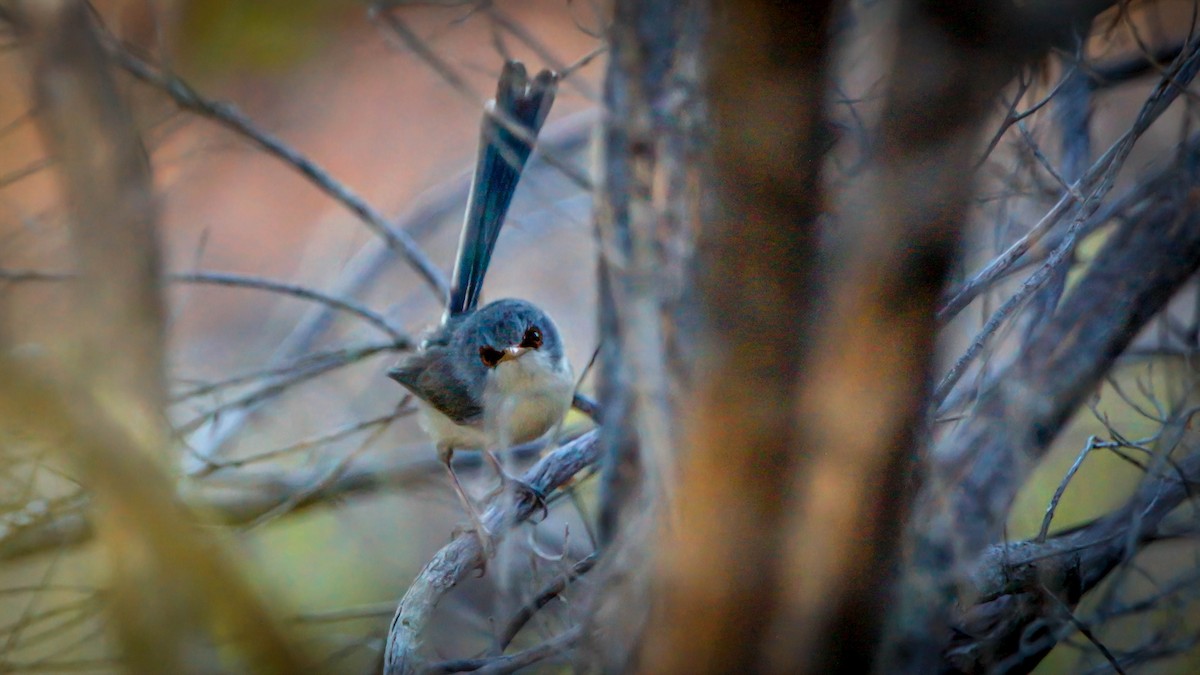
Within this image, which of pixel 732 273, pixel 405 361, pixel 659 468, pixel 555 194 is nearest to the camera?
pixel 732 273

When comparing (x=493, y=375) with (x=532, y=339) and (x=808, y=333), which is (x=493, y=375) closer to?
(x=532, y=339)

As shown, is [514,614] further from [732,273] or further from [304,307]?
[304,307]

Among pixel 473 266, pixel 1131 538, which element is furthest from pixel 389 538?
pixel 1131 538

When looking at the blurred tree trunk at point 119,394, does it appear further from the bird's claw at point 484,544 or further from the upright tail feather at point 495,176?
the upright tail feather at point 495,176

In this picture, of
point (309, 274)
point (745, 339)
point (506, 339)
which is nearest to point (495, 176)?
point (506, 339)

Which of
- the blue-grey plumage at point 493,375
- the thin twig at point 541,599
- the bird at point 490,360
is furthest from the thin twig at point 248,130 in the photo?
the thin twig at point 541,599

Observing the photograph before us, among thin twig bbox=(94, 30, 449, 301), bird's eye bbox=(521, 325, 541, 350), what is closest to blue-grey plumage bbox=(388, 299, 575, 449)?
bird's eye bbox=(521, 325, 541, 350)
